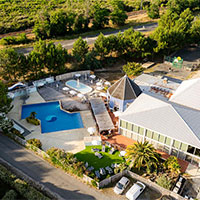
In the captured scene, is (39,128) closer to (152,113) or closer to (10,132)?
(10,132)

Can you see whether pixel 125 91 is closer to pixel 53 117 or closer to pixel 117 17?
pixel 53 117

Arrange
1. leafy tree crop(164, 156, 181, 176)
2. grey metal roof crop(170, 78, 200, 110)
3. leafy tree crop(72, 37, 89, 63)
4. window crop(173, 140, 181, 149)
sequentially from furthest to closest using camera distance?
leafy tree crop(72, 37, 89, 63)
grey metal roof crop(170, 78, 200, 110)
window crop(173, 140, 181, 149)
leafy tree crop(164, 156, 181, 176)

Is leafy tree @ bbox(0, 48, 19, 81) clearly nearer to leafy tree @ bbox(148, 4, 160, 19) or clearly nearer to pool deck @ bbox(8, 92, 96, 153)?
pool deck @ bbox(8, 92, 96, 153)

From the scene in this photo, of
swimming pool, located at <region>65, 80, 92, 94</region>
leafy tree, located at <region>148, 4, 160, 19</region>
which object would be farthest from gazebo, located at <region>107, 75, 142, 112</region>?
leafy tree, located at <region>148, 4, 160, 19</region>

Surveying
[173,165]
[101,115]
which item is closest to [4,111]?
[101,115]

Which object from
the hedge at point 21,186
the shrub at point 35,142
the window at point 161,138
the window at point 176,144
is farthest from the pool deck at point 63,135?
the window at point 176,144

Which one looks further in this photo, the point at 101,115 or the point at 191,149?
the point at 101,115

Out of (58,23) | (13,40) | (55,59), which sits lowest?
(55,59)
